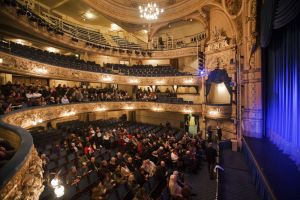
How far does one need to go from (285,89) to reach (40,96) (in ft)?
32.4

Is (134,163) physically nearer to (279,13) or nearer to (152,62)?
(279,13)

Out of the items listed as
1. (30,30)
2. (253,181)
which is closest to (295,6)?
(253,181)

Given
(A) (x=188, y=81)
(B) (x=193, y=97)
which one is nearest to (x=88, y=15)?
(A) (x=188, y=81)

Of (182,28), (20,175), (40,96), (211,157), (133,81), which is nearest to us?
(20,175)

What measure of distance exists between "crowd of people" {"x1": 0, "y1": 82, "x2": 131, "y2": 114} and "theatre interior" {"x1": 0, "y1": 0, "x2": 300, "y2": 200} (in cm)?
6

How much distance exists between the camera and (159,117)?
61.1ft

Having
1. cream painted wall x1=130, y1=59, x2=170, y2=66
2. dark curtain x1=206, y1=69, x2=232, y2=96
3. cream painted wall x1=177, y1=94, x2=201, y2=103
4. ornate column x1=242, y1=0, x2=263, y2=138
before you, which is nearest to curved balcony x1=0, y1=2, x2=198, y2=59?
cream painted wall x1=130, y1=59, x2=170, y2=66

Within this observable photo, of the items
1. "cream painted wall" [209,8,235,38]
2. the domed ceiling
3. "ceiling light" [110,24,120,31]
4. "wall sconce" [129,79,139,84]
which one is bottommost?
"wall sconce" [129,79,139,84]

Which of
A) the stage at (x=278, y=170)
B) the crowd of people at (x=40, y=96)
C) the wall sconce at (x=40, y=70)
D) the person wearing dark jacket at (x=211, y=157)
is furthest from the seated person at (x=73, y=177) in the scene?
the wall sconce at (x=40, y=70)

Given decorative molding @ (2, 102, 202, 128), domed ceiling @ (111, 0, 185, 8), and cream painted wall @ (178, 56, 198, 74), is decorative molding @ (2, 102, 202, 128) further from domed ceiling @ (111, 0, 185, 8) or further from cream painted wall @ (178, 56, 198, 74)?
domed ceiling @ (111, 0, 185, 8)

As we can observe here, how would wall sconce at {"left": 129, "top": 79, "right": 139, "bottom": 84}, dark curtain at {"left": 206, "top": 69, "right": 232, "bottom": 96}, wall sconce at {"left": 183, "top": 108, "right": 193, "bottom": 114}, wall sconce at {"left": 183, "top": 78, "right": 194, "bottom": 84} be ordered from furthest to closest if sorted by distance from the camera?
wall sconce at {"left": 129, "top": 79, "right": 139, "bottom": 84}
wall sconce at {"left": 183, "top": 78, "right": 194, "bottom": 84}
wall sconce at {"left": 183, "top": 108, "right": 193, "bottom": 114}
dark curtain at {"left": 206, "top": 69, "right": 232, "bottom": 96}

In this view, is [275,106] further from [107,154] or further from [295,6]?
[107,154]

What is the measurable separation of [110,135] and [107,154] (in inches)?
61.0

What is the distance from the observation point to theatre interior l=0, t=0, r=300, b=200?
537cm
